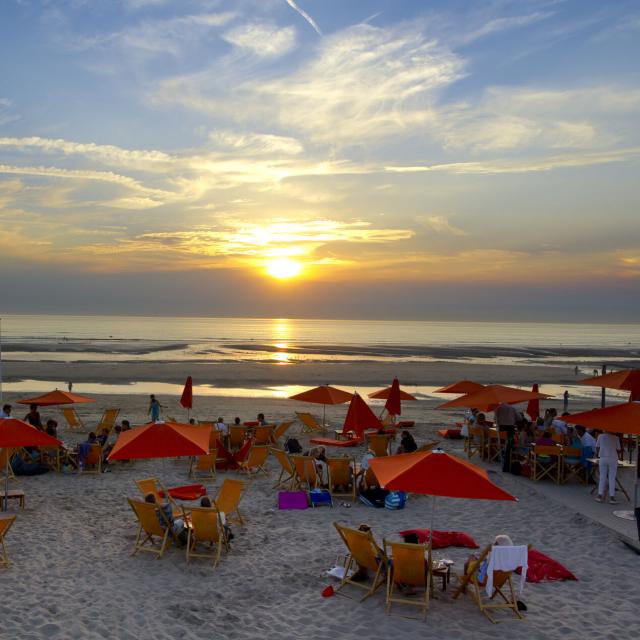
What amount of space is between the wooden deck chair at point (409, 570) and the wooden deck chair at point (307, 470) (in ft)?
14.7

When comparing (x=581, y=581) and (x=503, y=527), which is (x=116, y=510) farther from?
(x=581, y=581)

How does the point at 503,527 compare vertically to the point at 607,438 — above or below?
below

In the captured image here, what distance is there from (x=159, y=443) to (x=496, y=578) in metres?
4.68

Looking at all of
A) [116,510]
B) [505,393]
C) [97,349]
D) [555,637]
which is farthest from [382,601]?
[97,349]

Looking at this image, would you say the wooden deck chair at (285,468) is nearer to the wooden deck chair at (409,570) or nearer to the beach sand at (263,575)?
the beach sand at (263,575)

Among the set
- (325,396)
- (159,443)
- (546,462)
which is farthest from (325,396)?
(159,443)

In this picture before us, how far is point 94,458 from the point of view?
1284 centimetres

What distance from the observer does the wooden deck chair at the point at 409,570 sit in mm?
6590

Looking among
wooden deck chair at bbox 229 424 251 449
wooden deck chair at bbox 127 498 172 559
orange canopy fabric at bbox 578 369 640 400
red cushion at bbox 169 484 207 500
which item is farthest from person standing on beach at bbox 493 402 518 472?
wooden deck chair at bbox 127 498 172 559

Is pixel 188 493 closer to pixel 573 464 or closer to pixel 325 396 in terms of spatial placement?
pixel 325 396

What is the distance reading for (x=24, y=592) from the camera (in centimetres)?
685

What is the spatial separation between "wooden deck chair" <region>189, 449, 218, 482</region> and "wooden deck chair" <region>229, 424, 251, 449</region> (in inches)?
83.1

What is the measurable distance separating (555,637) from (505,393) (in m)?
7.98

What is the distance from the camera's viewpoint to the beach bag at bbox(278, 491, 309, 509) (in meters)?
10.6
